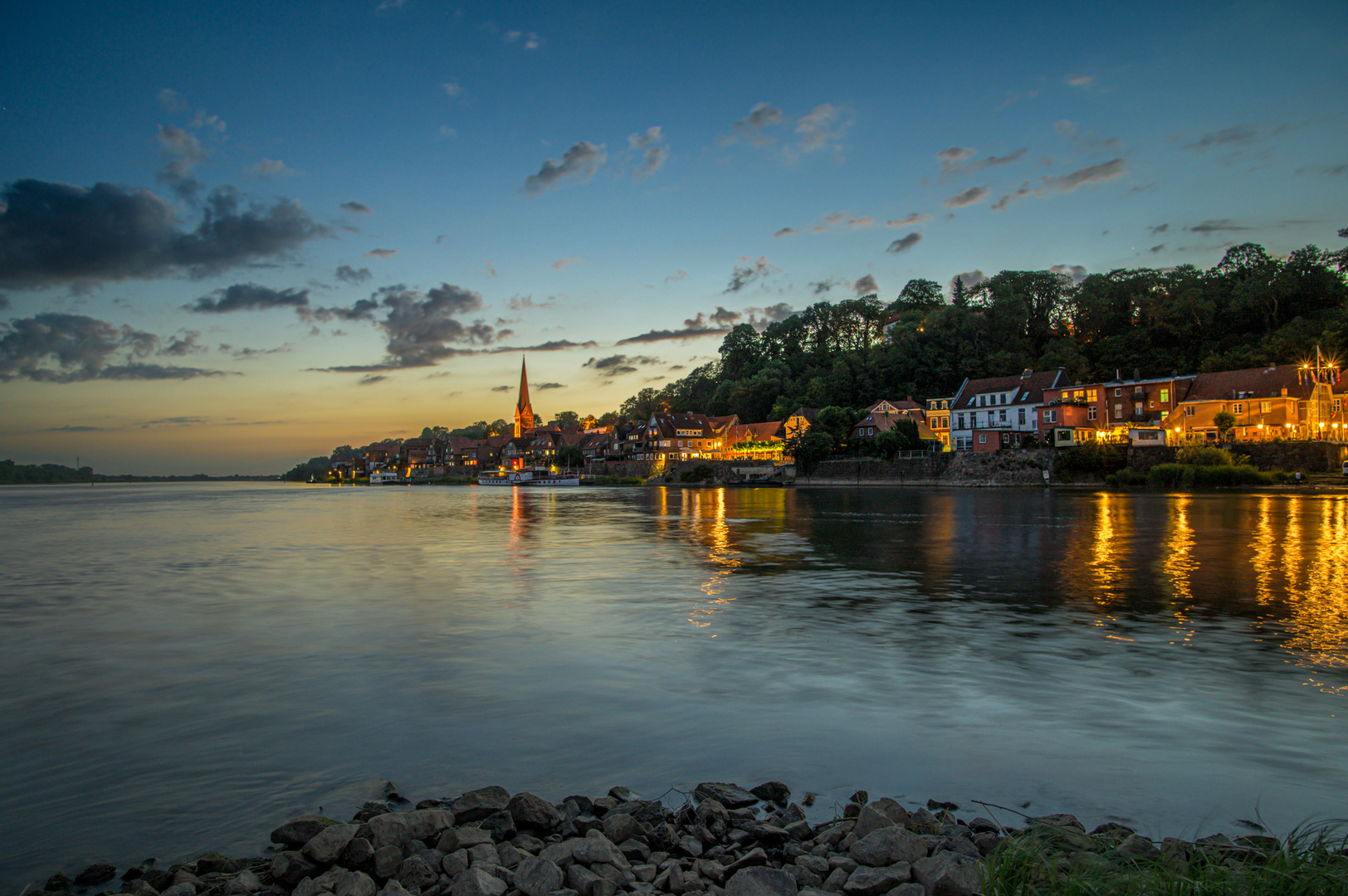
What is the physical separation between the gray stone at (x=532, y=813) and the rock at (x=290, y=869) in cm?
132

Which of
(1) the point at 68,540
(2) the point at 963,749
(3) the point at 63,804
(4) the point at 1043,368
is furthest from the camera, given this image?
(4) the point at 1043,368

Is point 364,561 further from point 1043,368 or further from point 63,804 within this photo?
point 1043,368

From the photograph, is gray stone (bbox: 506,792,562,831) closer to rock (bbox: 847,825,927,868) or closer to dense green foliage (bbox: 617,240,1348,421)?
rock (bbox: 847,825,927,868)

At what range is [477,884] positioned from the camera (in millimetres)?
4305

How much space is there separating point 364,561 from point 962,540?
22.5 meters

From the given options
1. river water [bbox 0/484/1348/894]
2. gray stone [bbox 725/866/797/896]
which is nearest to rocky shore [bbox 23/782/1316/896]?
gray stone [bbox 725/866/797/896]

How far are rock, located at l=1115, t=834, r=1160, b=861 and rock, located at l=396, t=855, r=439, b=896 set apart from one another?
428 centimetres

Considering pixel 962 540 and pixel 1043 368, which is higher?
pixel 1043 368

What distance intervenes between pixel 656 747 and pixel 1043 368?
102 meters

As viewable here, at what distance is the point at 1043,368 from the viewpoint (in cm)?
9562

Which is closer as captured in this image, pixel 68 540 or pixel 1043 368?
pixel 68 540

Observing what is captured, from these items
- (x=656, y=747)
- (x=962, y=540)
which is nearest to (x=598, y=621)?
(x=656, y=747)

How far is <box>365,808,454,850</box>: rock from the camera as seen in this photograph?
493cm

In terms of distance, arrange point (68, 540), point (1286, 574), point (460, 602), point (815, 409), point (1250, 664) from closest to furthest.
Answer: point (1250, 664) < point (460, 602) < point (1286, 574) < point (68, 540) < point (815, 409)
